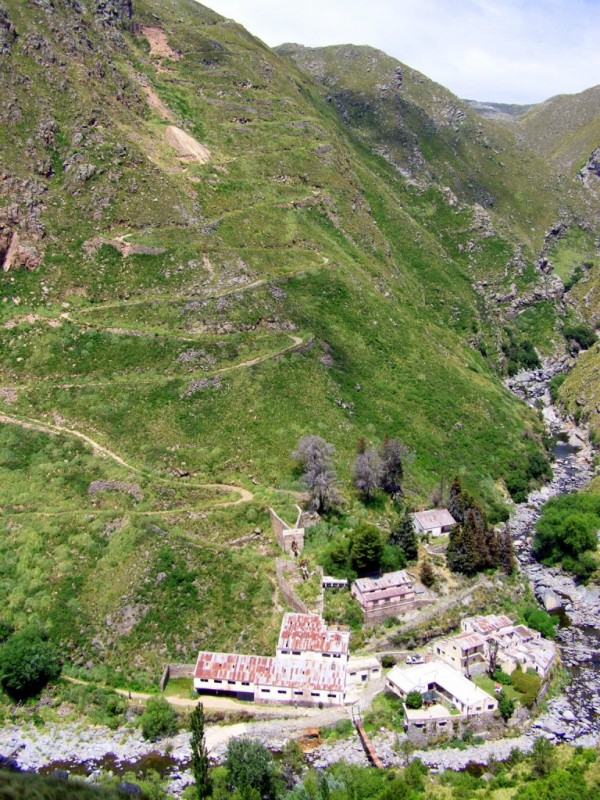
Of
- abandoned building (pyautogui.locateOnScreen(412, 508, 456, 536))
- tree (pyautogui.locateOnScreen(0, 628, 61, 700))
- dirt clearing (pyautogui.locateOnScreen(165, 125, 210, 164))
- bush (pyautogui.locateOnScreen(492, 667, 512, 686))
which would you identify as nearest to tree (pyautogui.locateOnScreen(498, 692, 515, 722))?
bush (pyautogui.locateOnScreen(492, 667, 512, 686))

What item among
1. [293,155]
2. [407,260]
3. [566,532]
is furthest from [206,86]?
[566,532]

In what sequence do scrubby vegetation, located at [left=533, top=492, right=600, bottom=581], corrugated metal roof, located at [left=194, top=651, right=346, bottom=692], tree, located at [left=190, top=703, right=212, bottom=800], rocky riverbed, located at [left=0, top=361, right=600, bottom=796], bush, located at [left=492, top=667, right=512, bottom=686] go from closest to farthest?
tree, located at [left=190, top=703, right=212, bottom=800] < rocky riverbed, located at [left=0, top=361, right=600, bottom=796] < corrugated metal roof, located at [left=194, top=651, right=346, bottom=692] < bush, located at [left=492, top=667, right=512, bottom=686] < scrubby vegetation, located at [left=533, top=492, right=600, bottom=581]

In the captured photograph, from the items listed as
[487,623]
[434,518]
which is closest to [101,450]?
[434,518]

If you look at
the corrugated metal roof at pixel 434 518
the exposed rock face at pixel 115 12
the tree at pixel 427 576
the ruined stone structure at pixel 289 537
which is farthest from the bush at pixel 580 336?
the exposed rock face at pixel 115 12

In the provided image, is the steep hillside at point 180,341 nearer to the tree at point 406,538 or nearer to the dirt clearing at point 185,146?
the dirt clearing at point 185,146

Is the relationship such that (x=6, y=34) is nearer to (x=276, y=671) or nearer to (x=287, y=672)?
(x=276, y=671)

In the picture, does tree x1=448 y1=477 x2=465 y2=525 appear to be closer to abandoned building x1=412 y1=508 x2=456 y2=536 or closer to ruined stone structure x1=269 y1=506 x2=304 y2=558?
abandoned building x1=412 y1=508 x2=456 y2=536

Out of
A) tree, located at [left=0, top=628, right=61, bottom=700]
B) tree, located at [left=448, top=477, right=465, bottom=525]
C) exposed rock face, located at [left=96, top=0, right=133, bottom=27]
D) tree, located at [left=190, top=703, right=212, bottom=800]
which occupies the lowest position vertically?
tree, located at [left=0, top=628, right=61, bottom=700]
